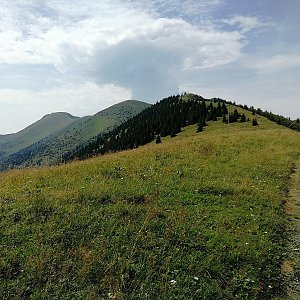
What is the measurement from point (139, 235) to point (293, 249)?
184 inches

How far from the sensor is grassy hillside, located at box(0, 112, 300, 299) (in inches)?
317

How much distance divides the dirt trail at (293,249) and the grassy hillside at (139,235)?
10.5 inches

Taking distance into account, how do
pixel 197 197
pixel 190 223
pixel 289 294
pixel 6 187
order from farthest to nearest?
pixel 6 187 → pixel 197 197 → pixel 190 223 → pixel 289 294

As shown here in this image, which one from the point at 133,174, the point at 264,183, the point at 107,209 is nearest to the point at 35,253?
the point at 107,209

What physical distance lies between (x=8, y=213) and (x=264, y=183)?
12.3 m

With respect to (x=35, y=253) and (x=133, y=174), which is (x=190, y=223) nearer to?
(x=35, y=253)

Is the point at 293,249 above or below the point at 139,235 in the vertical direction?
below

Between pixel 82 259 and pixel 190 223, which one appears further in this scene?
pixel 190 223

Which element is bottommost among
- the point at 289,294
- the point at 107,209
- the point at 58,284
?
the point at 289,294

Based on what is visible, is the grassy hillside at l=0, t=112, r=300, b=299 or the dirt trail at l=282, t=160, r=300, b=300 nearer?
the grassy hillside at l=0, t=112, r=300, b=299

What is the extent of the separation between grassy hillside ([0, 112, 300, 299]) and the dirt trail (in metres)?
0.27

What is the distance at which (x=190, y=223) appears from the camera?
439 inches

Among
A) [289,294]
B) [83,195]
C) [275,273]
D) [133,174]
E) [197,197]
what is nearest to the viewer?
[289,294]

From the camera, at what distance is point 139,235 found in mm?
9969
